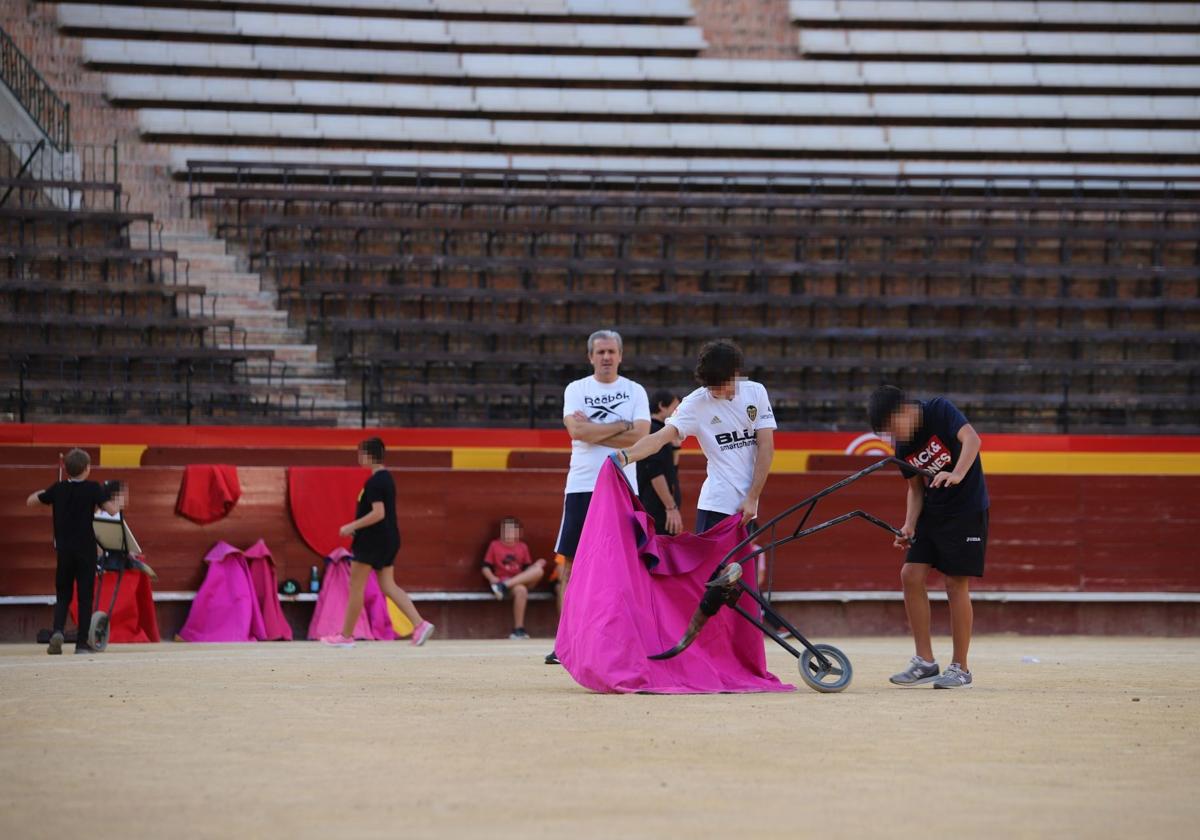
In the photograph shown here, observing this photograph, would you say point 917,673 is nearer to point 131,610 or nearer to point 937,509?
point 937,509

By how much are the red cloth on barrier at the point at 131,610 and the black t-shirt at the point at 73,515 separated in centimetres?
81

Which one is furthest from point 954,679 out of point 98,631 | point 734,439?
point 98,631

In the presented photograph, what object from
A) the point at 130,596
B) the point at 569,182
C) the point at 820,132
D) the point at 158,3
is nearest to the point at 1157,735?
the point at 130,596

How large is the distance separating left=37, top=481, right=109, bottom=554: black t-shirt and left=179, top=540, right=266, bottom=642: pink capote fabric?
5.33ft

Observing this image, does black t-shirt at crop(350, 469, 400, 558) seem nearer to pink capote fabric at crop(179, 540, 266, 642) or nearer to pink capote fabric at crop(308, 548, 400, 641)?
pink capote fabric at crop(308, 548, 400, 641)

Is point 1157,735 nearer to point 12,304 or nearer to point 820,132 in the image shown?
point 12,304

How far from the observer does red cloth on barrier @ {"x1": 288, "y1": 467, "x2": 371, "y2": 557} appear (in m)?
11.6

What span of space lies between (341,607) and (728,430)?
5144 mm

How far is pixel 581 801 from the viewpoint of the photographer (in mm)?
4141

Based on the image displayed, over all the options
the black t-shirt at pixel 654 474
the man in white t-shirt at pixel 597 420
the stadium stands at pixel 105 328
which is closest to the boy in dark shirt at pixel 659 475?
the black t-shirt at pixel 654 474

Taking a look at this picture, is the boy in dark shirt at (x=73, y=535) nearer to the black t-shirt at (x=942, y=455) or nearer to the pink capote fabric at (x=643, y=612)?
the pink capote fabric at (x=643, y=612)

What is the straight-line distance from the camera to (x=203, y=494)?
1148 centimetres

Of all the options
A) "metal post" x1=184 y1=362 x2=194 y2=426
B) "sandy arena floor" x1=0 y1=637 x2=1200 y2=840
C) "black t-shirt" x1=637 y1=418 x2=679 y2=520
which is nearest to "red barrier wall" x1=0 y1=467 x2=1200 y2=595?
"black t-shirt" x1=637 y1=418 x2=679 y2=520

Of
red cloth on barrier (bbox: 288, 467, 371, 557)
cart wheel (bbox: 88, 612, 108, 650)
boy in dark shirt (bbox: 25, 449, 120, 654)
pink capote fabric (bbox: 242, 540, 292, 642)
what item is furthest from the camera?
red cloth on barrier (bbox: 288, 467, 371, 557)
